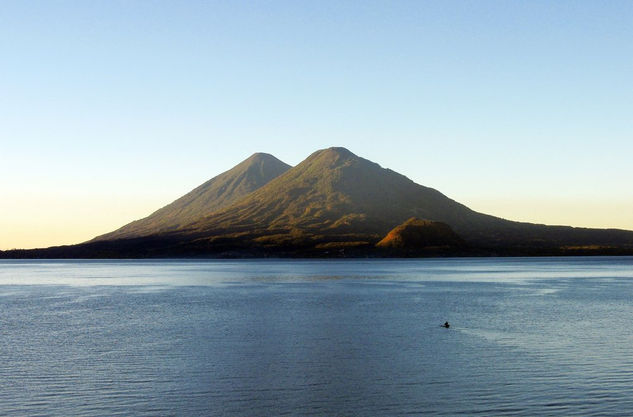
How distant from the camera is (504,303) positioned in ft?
242

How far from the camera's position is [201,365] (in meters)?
36.0

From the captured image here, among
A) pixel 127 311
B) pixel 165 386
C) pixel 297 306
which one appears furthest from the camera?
pixel 297 306

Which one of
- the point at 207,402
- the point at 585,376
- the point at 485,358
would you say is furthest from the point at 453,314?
the point at 207,402

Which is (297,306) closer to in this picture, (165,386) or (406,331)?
(406,331)

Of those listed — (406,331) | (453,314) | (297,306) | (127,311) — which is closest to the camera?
(406,331)

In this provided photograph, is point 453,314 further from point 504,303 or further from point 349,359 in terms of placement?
point 349,359

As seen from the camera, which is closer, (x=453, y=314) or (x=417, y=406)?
(x=417, y=406)

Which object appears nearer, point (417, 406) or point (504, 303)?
point (417, 406)

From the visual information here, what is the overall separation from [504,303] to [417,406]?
1948 inches

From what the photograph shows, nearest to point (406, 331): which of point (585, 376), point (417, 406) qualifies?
point (585, 376)

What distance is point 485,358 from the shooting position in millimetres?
37875

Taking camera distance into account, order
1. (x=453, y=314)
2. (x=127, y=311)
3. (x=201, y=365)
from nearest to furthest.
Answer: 1. (x=201, y=365)
2. (x=453, y=314)
3. (x=127, y=311)

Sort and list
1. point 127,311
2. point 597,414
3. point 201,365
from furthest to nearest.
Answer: point 127,311, point 201,365, point 597,414

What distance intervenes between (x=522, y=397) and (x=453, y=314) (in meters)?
34.5
